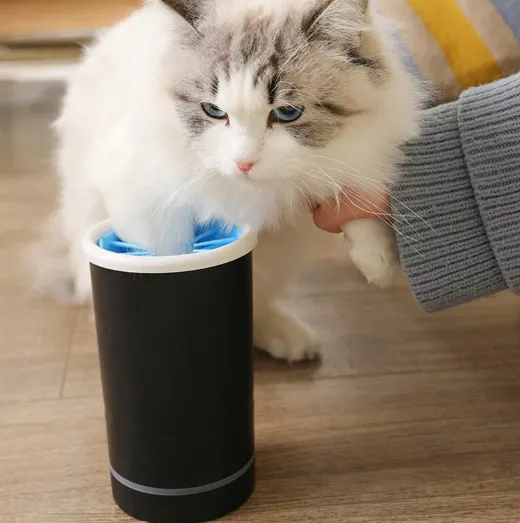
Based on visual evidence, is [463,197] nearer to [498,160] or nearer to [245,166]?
[498,160]

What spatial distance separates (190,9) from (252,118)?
167 millimetres

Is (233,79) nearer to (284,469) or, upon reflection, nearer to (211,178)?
(211,178)

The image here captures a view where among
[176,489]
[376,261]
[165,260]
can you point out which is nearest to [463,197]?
[376,261]

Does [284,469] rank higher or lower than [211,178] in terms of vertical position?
lower

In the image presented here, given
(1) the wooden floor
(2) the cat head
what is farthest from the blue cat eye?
(1) the wooden floor

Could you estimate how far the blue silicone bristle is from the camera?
888mm

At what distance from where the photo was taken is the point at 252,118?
77 cm

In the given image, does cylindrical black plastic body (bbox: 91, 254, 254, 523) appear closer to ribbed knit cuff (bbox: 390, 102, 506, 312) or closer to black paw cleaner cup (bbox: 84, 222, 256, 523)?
black paw cleaner cup (bbox: 84, 222, 256, 523)

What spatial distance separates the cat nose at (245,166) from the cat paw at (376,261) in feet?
0.77

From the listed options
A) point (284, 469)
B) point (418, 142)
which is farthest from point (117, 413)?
point (418, 142)

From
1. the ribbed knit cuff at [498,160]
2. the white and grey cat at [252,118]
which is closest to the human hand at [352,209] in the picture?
the white and grey cat at [252,118]

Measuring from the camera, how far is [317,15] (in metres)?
0.78

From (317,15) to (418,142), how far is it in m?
0.24

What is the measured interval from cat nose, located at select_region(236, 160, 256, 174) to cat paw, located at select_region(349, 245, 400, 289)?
0.23 m
